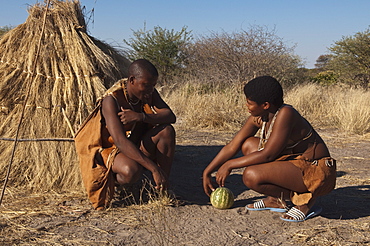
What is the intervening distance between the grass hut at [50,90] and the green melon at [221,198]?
4.33ft

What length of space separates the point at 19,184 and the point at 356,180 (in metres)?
3.40

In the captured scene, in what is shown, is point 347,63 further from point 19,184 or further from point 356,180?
point 19,184

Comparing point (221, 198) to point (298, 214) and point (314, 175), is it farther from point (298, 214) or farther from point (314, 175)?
→ point (314, 175)

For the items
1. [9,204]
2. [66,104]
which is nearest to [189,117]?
[66,104]

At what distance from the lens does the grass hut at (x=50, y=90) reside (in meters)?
3.89

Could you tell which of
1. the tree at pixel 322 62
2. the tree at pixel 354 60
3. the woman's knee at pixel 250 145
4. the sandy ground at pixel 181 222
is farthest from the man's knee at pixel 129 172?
the tree at pixel 322 62

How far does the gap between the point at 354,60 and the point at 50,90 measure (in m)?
12.8

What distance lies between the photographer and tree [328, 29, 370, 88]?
46.1 feet

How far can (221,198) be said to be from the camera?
10.9ft

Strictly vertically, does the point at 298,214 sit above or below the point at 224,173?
below

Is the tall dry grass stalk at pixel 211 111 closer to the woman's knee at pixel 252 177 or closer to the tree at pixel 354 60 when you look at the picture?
the woman's knee at pixel 252 177

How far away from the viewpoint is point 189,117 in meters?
7.85

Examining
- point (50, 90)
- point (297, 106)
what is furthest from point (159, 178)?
point (297, 106)

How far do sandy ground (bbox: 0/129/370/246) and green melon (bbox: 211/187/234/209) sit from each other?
0.06 metres
